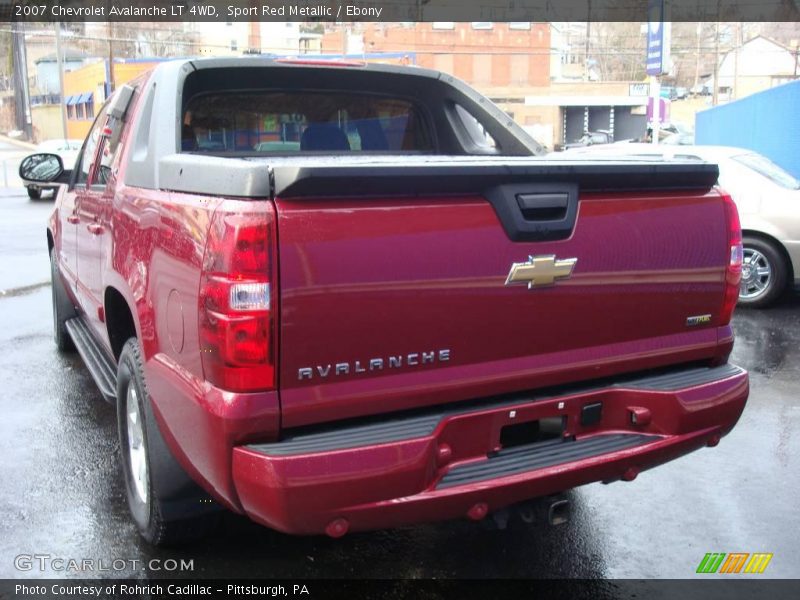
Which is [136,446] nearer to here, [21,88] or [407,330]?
→ [407,330]

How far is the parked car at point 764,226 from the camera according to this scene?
310 inches

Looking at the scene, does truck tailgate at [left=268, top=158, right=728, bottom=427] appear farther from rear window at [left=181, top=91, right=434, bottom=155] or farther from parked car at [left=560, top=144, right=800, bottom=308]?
parked car at [left=560, top=144, right=800, bottom=308]

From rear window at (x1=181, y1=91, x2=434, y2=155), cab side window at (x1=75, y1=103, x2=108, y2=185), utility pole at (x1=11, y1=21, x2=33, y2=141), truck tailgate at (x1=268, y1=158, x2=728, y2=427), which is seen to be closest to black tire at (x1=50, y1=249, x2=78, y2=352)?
cab side window at (x1=75, y1=103, x2=108, y2=185)

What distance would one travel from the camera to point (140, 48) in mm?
60719

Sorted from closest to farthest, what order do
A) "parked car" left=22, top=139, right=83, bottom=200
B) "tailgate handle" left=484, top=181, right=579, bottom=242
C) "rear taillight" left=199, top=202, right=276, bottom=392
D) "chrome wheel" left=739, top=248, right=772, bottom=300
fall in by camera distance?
"rear taillight" left=199, top=202, right=276, bottom=392
"tailgate handle" left=484, top=181, right=579, bottom=242
"chrome wheel" left=739, top=248, right=772, bottom=300
"parked car" left=22, top=139, right=83, bottom=200

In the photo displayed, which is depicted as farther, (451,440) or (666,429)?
(666,429)

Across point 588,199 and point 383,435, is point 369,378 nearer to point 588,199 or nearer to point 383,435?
point 383,435

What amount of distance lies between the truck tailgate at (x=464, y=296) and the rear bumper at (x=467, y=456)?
0.08 metres

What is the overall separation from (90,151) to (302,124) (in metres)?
1.34

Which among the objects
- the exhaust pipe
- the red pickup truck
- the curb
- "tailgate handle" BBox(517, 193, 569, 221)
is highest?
"tailgate handle" BBox(517, 193, 569, 221)

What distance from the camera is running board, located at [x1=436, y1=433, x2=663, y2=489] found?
2.62 m

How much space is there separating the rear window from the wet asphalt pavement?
1.77 m

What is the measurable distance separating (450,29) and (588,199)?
6312 cm

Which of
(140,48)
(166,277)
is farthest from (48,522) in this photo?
(140,48)
